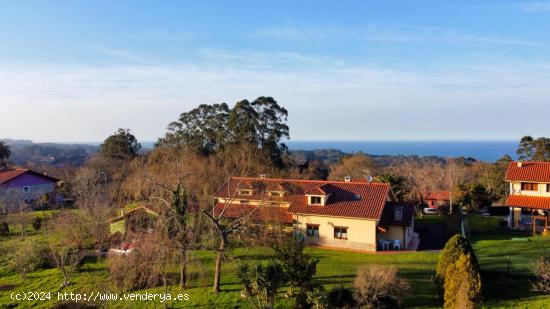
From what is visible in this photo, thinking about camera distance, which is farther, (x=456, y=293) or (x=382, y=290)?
(x=382, y=290)

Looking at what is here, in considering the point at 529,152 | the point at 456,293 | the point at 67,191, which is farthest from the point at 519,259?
the point at 67,191

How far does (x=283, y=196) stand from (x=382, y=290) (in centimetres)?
1520

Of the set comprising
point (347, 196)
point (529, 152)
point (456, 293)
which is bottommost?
point (456, 293)

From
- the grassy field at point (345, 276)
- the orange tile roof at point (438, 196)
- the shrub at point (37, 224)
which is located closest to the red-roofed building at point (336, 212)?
the grassy field at point (345, 276)

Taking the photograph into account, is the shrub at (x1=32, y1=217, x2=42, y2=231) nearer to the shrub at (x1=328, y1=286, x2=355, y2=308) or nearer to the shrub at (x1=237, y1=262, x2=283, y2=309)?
the shrub at (x1=237, y1=262, x2=283, y2=309)

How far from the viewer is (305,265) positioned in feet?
47.5

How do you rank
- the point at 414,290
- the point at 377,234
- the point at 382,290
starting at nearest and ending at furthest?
the point at 382,290 < the point at 414,290 < the point at 377,234

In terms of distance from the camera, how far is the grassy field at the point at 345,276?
15.3 m

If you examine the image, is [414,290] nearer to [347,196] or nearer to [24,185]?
[347,196]

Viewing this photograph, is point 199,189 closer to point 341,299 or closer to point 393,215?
point 393,215

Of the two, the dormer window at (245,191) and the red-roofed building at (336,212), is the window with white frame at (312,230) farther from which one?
the dormer window at (245,191)

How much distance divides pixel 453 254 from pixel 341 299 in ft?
14.0

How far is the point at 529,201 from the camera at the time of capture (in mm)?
29203

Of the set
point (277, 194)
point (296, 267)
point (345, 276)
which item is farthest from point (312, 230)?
point (296, 267)
